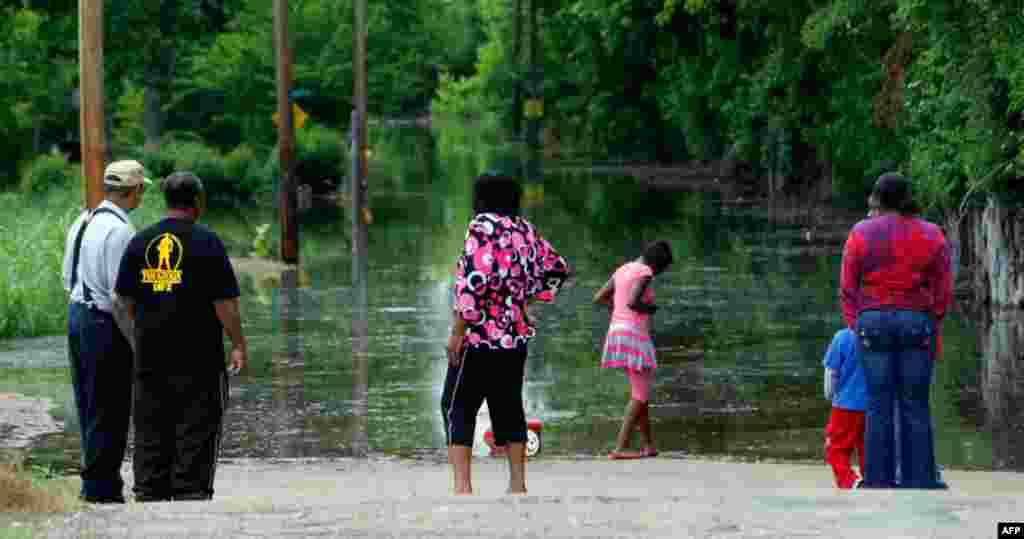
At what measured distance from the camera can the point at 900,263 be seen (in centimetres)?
1023

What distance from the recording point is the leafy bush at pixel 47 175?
42.8 meters

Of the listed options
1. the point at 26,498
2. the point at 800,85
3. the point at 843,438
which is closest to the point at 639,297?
the point at 843,438

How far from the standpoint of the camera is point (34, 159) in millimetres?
47125

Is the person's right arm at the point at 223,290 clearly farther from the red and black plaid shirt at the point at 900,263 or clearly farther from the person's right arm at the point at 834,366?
the person's right arm at the point at 834,366

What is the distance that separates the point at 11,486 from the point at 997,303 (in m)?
16.6

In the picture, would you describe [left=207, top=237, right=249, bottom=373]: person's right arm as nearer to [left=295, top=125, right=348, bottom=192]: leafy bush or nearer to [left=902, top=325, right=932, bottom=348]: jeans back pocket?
[left=902, top=325, right=932, bottom=348]: jeans back pocket

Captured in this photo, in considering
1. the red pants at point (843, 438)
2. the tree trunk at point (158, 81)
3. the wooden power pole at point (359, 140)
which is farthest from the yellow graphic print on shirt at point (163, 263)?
the tree trunk at point (158, 81)

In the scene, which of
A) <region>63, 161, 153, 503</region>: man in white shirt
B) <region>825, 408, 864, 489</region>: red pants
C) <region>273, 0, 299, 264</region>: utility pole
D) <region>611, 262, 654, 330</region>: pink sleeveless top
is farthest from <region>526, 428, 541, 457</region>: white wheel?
<region>273, 0, 299, 264</region>: utility pole

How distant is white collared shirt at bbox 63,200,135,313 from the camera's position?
1019cm

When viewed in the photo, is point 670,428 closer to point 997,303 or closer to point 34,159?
point 997,303

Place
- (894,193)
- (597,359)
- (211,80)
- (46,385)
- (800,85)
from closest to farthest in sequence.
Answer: (894,193) < (46,385) < (597,359) < (800,85) < (211,80)

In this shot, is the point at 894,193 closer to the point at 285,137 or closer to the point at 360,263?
the point at 360,263

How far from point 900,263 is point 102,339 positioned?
13.8 feet
